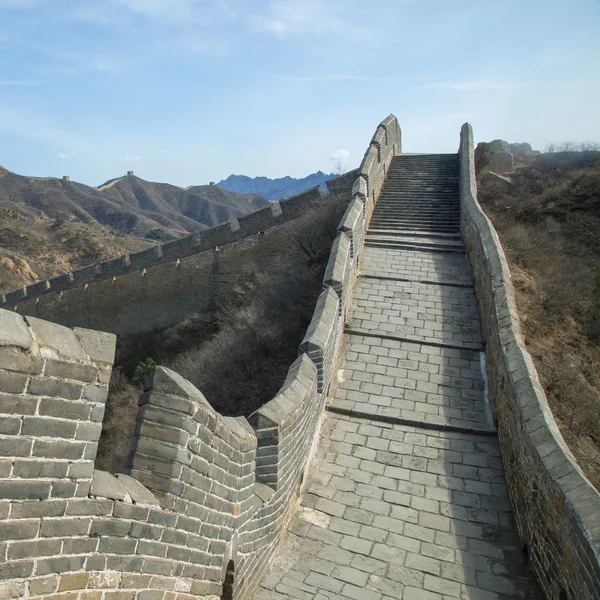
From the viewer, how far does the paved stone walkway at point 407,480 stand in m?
3.94

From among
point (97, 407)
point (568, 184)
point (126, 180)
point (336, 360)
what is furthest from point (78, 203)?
point (97, 407)

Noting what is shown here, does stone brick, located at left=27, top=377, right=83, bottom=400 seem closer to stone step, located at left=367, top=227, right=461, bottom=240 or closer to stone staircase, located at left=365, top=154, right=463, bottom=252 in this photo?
stone staircase, located at left=365, top=154, right=463, bottom=252

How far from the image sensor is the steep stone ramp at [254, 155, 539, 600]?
156 inches

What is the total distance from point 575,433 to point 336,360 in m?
2.76

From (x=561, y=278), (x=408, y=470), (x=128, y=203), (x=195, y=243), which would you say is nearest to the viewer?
(x=408, y=470)

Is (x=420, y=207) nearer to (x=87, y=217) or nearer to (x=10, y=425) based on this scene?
(x=10, y=425)

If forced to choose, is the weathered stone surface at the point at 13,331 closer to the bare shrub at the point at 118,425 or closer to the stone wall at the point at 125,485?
the stone wall at the point at 125,485

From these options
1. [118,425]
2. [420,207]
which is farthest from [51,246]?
[420,207]

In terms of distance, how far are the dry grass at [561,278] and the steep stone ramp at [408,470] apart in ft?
2.77

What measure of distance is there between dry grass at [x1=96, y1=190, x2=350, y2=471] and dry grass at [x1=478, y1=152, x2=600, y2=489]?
379 centimetres

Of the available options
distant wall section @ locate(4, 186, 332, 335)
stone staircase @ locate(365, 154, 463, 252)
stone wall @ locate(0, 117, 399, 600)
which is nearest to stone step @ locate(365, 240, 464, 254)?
stone staircase @ locate(365, 154, 463, 252)

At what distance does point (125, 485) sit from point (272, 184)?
140 meters

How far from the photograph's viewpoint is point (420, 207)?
12305mm

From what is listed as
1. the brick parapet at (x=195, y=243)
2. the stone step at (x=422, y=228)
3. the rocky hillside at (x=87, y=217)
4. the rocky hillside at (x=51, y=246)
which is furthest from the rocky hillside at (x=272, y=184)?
the stone step at (x=422, y=228)
